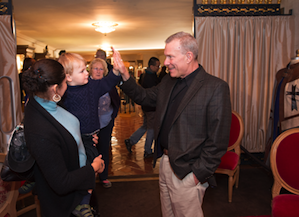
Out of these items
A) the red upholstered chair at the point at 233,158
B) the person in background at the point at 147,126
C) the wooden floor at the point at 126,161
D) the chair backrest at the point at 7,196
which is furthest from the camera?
the person in background at the point at 147,126

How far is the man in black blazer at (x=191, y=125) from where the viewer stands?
5.12 feet

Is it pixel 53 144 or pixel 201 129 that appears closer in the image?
pixel 53 144

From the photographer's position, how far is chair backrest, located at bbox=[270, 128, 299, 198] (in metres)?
1.95

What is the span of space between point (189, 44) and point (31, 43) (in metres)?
11.5

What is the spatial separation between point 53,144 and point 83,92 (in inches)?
27.9

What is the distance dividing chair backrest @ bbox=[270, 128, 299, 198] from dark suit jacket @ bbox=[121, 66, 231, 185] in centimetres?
71

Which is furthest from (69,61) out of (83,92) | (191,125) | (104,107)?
(104,107)

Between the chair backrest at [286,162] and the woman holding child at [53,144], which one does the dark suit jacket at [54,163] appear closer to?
the woman holding child at [53,144]

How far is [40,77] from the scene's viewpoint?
3.97 feet

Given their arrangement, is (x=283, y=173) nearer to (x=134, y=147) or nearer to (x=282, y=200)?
(x=282, y=200)

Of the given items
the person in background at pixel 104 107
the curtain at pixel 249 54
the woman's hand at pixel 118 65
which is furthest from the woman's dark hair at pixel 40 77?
the curtain at pixel 249 54

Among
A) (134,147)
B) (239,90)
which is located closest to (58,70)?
(239,90)

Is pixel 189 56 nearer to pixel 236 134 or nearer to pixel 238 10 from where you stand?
pixel 236 134

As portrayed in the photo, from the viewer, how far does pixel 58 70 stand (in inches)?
50.1
